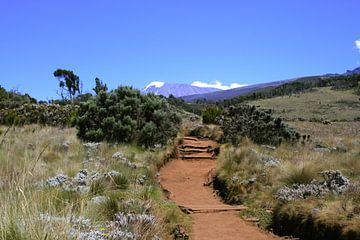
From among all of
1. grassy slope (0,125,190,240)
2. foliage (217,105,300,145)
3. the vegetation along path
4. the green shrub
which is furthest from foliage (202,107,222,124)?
the green shrub

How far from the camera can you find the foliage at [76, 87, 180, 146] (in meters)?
16.8

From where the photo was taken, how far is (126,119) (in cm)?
1717

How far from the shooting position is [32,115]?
25.7 m

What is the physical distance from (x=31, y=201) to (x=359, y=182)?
279 inches

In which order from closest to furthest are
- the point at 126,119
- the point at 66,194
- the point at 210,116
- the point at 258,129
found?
the point at 66,194 → the point at 126,119 → the point at 258,129 → the point at 210,116

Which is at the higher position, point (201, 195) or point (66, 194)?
point (66, 194)

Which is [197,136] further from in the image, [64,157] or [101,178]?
[101,178]

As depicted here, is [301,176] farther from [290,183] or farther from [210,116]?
[210,116]

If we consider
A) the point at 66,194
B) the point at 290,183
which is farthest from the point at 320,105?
the point at 66,194

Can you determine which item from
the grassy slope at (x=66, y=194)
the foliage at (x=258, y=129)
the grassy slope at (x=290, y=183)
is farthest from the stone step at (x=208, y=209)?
the foliage at (x=258, y=129)

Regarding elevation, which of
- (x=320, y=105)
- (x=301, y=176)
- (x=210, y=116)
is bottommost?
(x=320, y=105)

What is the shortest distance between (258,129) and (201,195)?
24.4 feet

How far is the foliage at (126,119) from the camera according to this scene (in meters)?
16.8

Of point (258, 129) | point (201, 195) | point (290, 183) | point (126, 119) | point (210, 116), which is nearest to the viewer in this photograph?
point (290, 183)
